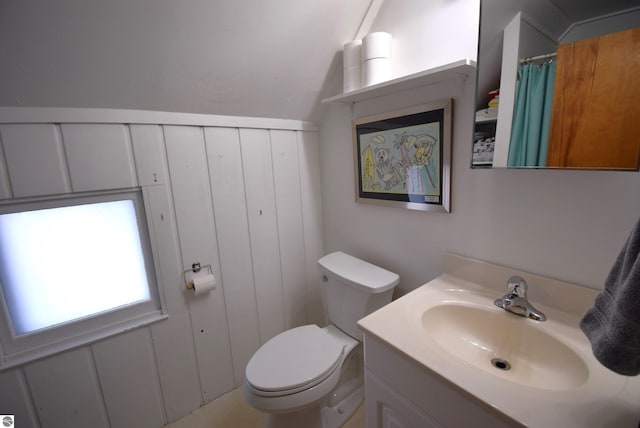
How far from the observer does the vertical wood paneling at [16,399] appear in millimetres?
1091

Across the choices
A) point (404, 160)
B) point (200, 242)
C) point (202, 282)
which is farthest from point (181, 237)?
point (404, 160)

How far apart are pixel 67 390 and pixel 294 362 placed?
1005 mm

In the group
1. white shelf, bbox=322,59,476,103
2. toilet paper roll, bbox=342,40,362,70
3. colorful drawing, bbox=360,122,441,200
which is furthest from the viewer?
toilet paper roll, bbox=342,40,362,70

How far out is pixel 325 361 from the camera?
1271 mm

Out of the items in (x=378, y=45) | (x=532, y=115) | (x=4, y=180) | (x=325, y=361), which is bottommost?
(x=325, y=361)

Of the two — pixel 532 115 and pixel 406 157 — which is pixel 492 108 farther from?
pixel 406 157

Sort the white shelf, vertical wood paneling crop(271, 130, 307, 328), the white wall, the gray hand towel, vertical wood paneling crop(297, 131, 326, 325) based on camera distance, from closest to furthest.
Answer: the gray hand towel
the white wall
the white shelf
vertical wood paneling crop(271, 130, 307, 328)
vertical wood paneling crop(297, 131, 326, 325)

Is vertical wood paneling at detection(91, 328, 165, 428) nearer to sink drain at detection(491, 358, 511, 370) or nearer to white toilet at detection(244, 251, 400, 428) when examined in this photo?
white toilet at detection(244, 251, 400, 428)

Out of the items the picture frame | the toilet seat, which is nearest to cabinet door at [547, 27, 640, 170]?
the picture frame

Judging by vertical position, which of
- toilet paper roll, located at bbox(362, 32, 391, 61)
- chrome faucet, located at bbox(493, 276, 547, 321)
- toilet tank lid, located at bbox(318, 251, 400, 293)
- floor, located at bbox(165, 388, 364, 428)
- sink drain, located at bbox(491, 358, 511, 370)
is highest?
toilet paper roll, located at bbox(362, 32, 391, 61)

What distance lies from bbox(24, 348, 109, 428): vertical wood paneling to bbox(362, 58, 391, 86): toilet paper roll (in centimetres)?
180

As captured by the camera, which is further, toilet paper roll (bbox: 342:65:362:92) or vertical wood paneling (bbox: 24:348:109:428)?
toilet paper roll (bbox: 342:65:362:92)

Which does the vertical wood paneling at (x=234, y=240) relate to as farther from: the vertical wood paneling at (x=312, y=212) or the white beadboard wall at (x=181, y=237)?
the vertical wood paneling at (x=312, y=212)

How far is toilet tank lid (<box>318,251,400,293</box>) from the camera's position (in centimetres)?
129
